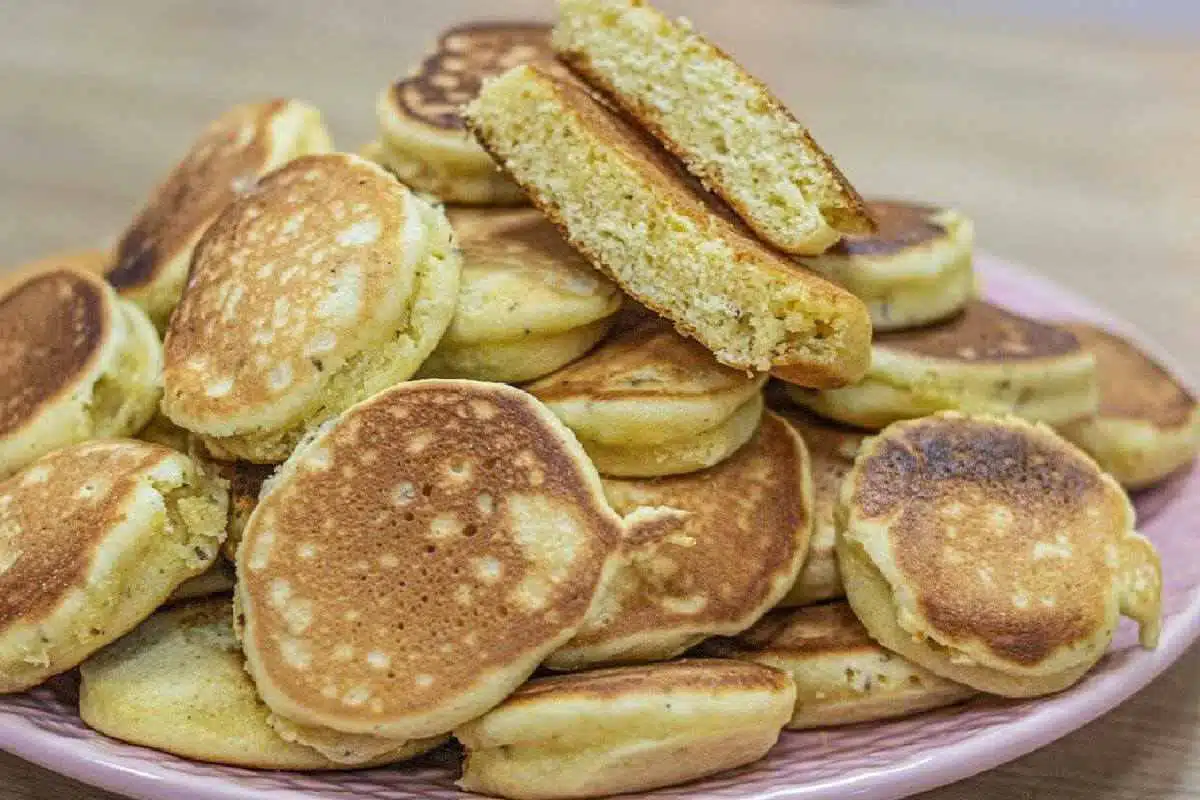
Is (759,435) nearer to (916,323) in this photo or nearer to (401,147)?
(916,323)

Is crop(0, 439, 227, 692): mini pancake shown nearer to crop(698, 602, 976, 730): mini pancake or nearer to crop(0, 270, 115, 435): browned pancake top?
crop(0, 270, 115, 435): browned pancake top

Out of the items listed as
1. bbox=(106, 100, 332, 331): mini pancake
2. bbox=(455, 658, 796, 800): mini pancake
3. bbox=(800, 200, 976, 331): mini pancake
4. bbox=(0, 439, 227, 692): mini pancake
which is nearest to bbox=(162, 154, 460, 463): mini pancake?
bbox=(0, 439, 227, 692): mini pancake

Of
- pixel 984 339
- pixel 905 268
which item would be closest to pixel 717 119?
pixel 905 268

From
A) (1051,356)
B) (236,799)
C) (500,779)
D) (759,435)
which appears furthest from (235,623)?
(1051,356)


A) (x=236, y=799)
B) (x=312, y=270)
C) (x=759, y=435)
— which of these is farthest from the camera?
(x=759, y=435)

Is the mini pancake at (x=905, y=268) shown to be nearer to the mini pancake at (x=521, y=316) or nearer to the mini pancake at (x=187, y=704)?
the mini pancake at (x=521, y=316)

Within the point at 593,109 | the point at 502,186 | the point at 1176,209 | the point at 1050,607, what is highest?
the point at 593,109

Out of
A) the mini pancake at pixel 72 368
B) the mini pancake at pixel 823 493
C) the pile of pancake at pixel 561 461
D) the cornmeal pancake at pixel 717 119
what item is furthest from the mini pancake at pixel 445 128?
the mini pancake at pixel 823 493
